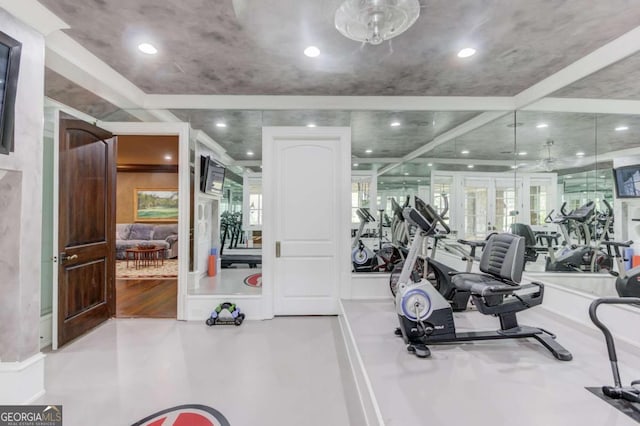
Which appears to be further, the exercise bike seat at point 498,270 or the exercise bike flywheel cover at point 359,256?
the exercise bike flywheel cover at point 359,256

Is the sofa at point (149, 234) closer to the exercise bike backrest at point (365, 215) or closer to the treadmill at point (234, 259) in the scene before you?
the treadmill at point (234, 259)

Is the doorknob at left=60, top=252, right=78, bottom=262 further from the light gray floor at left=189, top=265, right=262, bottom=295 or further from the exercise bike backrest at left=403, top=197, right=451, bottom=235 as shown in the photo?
the exercise bike backrest at left=403, top=197, right=451, bottom=235

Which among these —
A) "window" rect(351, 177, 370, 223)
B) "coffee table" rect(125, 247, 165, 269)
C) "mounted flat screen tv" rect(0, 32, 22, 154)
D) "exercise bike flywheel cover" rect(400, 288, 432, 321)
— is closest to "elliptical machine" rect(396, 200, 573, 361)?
"exercise bike flywheel cover" rect(400, 288, 432, 321)

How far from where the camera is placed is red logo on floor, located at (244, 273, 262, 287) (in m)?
4.20

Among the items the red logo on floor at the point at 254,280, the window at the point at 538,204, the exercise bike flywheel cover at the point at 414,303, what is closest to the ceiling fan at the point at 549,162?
the window at the point at 538,204

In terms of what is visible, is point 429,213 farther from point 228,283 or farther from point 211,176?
point 211,176

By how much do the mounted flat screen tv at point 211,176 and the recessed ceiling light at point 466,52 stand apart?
134 inches

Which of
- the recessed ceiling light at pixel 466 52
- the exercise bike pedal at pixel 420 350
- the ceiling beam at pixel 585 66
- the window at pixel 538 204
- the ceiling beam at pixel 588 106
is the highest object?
the recessed ceiling light at pixel 466 52

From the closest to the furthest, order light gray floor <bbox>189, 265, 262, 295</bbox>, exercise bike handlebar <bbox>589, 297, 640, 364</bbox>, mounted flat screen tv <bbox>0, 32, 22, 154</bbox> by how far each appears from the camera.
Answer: exercise bike handlebar <bbox>589, 297, 640, 364</bbox>, mounted flat screen tv <bbox>0, 32, 22, 154</bbox>, light gray floor <bbox>189, 265, 262, 295</bbox>

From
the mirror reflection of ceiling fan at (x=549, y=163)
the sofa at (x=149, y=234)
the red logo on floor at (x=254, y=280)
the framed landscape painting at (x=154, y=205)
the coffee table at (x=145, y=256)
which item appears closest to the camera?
the mirror reflection of ceiling fan at (x=549, y=163)

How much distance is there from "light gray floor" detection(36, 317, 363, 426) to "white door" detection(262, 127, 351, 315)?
522mm

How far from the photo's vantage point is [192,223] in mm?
4121

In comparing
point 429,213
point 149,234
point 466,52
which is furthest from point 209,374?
point 149,234

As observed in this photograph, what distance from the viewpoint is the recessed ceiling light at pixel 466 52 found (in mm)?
2719
